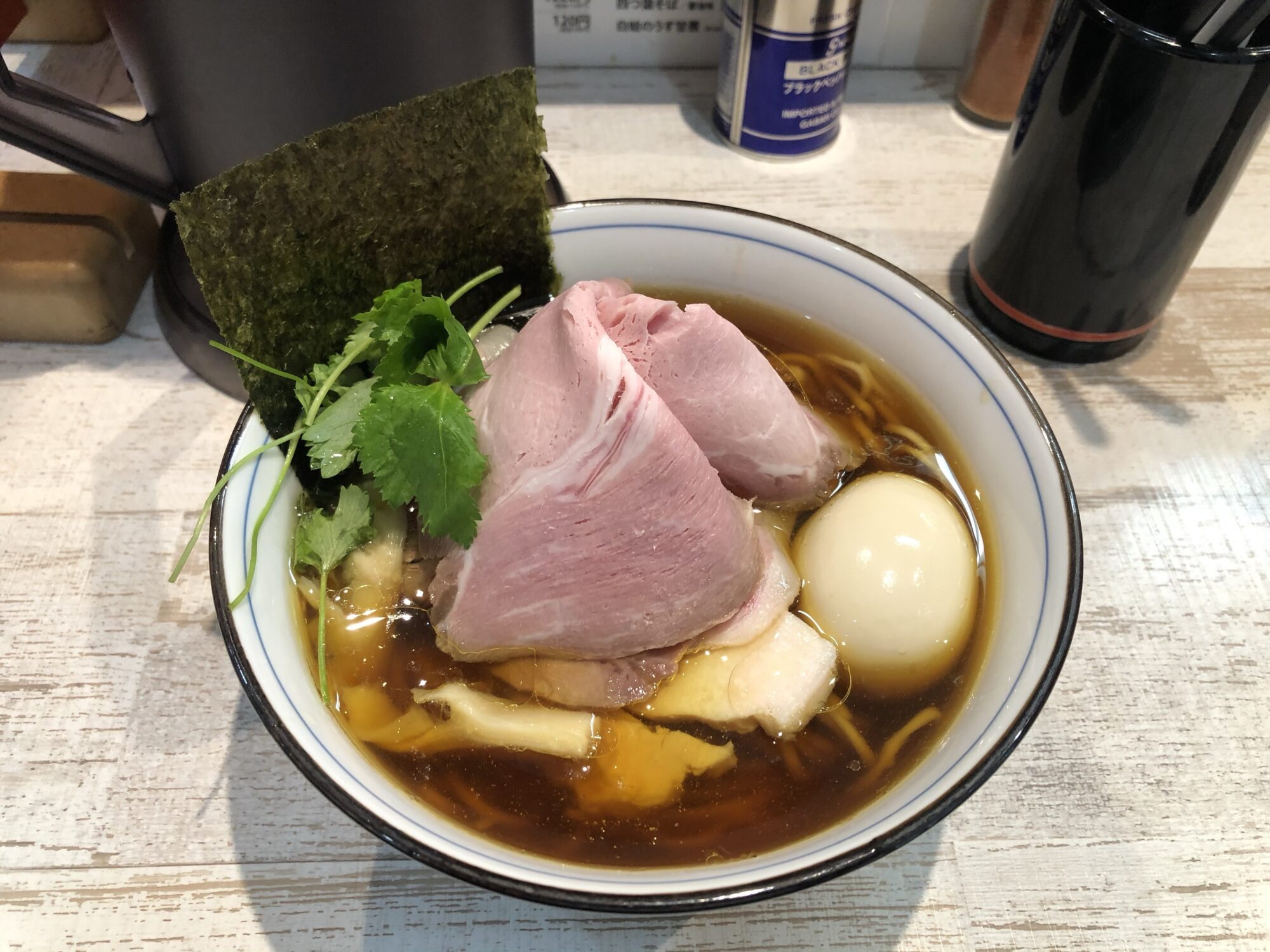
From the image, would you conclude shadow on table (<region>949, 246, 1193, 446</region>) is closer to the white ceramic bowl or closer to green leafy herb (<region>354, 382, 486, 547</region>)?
the white ceramic bowl

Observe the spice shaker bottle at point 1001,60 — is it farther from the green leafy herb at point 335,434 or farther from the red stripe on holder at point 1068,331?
the green leafy herb at point 335,434

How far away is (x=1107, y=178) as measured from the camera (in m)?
1.22

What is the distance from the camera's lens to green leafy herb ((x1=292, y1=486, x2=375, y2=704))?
1.00m

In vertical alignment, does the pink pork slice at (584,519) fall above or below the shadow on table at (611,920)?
above

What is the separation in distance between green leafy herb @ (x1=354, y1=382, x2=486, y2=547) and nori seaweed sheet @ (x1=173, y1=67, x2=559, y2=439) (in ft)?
0.44

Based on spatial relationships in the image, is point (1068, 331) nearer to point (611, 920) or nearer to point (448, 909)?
point (611, 920)

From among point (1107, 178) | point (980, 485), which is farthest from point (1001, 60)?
point (980, 485)

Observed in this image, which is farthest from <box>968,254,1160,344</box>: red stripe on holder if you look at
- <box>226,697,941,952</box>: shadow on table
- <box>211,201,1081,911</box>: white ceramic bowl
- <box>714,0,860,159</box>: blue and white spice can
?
<box>226,697,941,952</box>: shadow on table

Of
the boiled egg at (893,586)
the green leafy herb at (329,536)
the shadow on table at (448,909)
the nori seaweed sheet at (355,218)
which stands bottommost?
the shadow on table at (448,909)

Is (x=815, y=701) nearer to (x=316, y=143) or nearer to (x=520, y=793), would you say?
(x=520, y=793)

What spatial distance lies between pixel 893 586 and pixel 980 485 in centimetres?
18

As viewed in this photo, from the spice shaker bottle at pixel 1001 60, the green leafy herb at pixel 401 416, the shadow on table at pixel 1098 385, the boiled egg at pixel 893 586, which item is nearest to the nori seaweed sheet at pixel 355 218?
the green leafy herb at pixel 401 416

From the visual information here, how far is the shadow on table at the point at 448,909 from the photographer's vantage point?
92 cm

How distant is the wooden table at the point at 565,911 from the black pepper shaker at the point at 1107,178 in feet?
0.36
